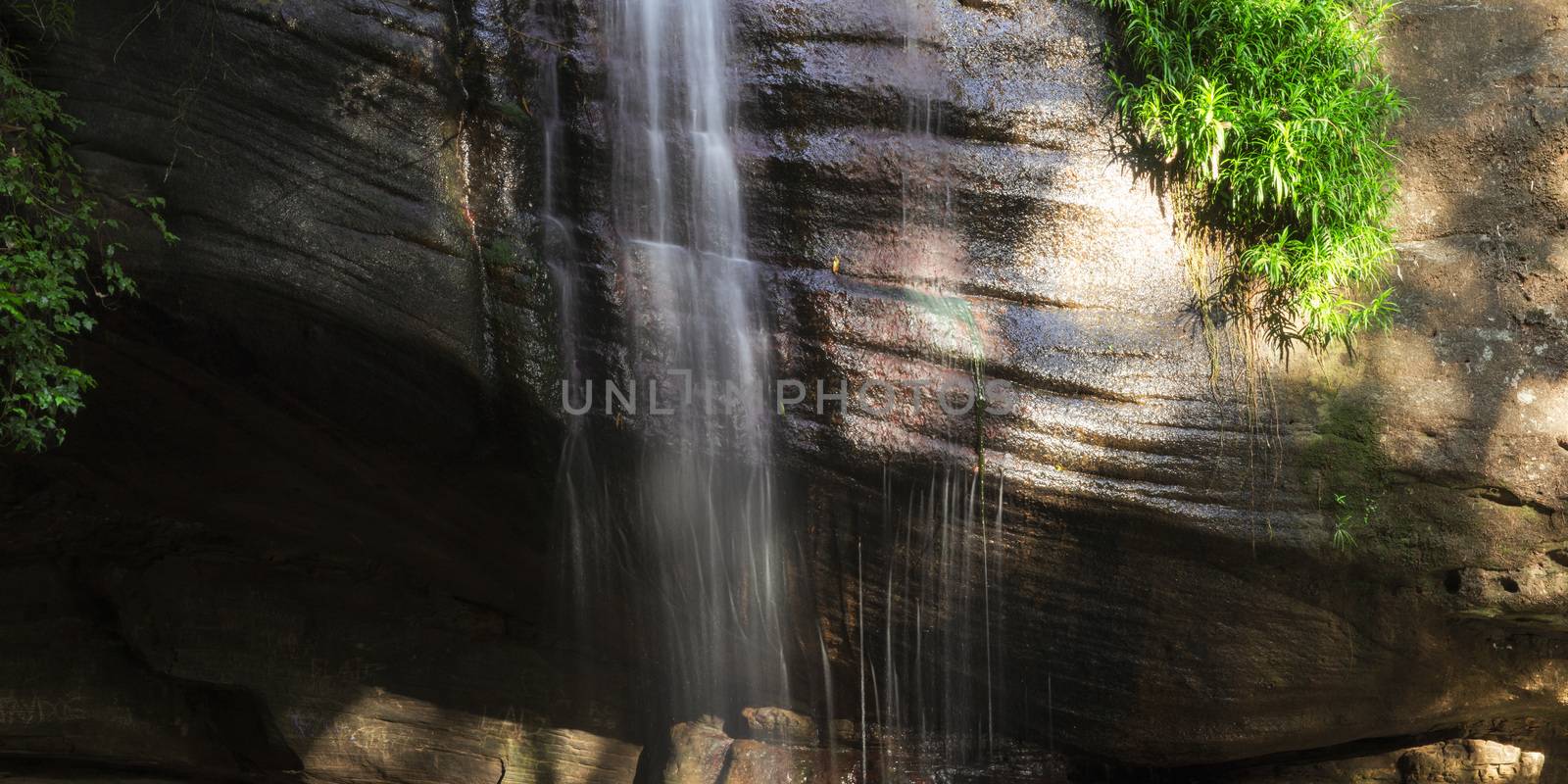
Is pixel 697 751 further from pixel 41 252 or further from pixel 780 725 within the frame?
pixel 41 252

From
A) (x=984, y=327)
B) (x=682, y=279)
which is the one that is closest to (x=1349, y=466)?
(x=984, y=327)

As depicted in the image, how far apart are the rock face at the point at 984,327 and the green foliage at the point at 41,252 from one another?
0.20 metres

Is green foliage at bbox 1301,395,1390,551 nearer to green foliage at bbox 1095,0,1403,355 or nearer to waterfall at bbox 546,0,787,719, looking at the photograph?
green foliage at bbox 1095,0,1403,355

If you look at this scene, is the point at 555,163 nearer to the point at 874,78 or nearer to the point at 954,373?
the point at 874,78

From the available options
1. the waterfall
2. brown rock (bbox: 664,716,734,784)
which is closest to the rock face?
the waterfall

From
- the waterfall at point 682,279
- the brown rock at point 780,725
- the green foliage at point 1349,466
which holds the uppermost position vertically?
the waterfall at point 682,279

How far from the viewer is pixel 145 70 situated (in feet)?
16.6

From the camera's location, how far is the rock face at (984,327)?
16.4 ft

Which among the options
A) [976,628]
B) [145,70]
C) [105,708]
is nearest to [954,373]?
[976,628]

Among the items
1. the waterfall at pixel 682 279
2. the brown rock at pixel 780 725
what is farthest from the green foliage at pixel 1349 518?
the brown rock at pixel 780 725

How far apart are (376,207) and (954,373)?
2766 mm

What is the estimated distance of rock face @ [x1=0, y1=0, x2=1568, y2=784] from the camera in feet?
16.4

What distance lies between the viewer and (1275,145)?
503cm

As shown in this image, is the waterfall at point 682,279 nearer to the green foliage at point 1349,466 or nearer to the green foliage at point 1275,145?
the green foliage at point 1275,145
